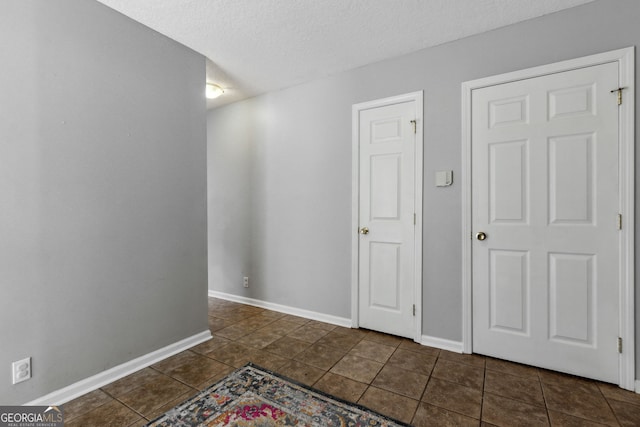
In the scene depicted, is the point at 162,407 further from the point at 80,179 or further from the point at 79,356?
the point at 80,179

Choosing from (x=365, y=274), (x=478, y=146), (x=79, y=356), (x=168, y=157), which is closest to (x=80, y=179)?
(x=168, y=157)

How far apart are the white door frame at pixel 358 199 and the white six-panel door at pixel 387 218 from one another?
1.3 inches

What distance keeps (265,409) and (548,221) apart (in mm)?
2364

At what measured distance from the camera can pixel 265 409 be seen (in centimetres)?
175

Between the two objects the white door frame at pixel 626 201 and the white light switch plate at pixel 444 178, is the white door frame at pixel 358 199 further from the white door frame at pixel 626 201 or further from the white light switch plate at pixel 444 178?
the white door frame at pixel 626 201

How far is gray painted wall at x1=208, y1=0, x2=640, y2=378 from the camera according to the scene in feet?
7.14

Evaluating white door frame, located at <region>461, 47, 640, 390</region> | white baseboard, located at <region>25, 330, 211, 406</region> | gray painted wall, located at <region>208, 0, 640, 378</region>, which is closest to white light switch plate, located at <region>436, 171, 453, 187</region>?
gray painted wall, located at <region>208, 0, 640, 378</region>

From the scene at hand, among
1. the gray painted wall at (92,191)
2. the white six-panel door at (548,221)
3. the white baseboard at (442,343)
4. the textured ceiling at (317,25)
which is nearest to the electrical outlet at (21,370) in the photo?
the gray painted wall at (92,191)

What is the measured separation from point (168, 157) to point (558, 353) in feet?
11.2

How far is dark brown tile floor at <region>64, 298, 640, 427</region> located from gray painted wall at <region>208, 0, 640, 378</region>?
38cm

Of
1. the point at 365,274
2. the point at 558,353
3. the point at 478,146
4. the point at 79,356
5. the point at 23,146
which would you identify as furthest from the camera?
the point at 365,274

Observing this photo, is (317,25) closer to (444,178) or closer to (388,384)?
(444,178)

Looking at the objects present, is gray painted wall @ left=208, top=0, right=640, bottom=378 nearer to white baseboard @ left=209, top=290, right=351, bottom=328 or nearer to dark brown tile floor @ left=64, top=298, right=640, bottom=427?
white baseboard @ left=209, top=290, right=351, bottom=328

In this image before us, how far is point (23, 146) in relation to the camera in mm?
1692
